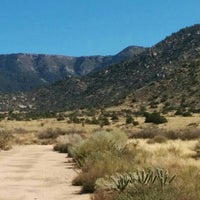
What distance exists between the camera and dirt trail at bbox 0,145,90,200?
16359 millimetres

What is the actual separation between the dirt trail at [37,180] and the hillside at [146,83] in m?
58.1

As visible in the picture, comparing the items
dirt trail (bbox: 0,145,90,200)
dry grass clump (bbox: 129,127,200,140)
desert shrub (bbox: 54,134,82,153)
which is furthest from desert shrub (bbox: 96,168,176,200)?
dry grass clump (bbox: 129,127,200,140)

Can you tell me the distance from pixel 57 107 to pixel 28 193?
11176 centimetres

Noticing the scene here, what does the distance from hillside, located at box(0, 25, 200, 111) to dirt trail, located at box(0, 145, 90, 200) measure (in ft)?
191

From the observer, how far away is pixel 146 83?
365 feet

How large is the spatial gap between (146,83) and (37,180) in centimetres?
9184

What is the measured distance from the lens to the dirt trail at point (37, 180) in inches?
644

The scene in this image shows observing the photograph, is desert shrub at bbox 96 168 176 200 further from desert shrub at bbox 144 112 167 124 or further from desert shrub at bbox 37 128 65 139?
desert shrub at bbox 144 112 167 124

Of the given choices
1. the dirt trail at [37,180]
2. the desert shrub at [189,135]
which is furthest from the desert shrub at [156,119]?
the dirt trail at [37,180]

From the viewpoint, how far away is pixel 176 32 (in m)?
136

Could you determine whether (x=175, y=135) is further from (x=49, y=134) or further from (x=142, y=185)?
(x=142, y=185)

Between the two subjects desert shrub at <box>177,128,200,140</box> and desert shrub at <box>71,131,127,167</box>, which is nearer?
desert shrub at <box>71,131,127,167</box>

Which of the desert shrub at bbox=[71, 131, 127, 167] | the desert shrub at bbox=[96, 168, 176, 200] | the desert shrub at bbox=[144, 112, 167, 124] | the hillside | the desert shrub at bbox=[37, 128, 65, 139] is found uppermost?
the hillside

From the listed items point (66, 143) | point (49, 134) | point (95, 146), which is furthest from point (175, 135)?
point (95, 146)
